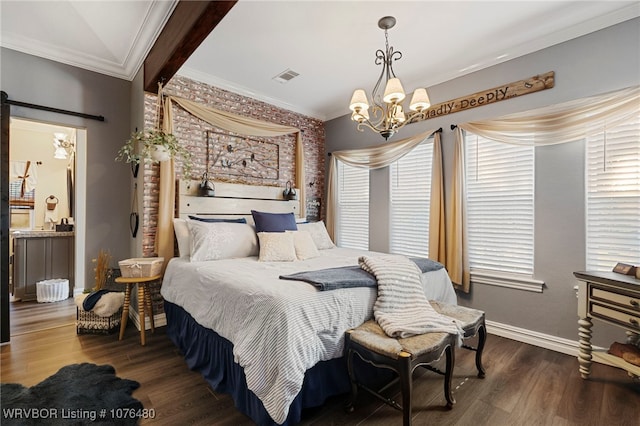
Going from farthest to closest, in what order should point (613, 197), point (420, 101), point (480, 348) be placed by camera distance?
point (613, 197)
point (420, 101)
point (480, 348)

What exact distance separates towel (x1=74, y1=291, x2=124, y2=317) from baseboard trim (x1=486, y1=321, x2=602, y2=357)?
385cm

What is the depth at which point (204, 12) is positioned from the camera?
6.17 ft

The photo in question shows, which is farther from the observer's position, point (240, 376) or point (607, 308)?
point (607, 308)

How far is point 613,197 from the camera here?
7.96ft

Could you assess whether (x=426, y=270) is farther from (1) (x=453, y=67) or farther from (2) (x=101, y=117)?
(2) (x=101, y=117)

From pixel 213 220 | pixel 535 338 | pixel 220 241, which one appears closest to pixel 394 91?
pixel 220 241

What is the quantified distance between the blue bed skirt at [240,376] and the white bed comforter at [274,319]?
0.11 meters

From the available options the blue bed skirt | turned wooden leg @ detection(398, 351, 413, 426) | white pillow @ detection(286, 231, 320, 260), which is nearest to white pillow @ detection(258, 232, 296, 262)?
white pillow @ detection(286, 231, 320, 260)

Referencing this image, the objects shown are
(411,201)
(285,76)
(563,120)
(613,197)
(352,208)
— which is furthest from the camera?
(352,208)

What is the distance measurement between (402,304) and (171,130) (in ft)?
9.76

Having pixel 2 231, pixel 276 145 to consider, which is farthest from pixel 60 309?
pixel 276 145

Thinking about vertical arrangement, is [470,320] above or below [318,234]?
below

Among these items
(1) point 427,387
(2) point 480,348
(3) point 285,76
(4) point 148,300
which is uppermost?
(3) point 285,76

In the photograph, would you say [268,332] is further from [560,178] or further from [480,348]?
[560,178]
